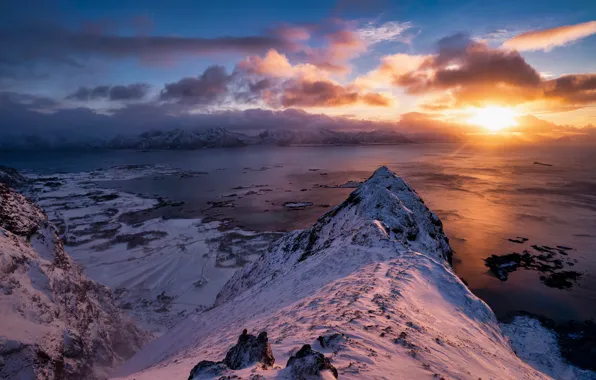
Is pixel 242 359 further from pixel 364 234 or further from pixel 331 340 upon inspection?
pixel 364 234

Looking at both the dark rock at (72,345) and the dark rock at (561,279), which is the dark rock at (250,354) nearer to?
the dark rock at (72,345)

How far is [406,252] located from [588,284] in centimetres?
2804

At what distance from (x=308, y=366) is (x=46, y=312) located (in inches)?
667

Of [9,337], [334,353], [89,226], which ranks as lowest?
[89,226]

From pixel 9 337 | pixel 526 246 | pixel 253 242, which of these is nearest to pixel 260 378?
pixel 9 337

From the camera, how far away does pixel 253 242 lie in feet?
150

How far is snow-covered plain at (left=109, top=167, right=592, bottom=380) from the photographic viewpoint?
9086 mm

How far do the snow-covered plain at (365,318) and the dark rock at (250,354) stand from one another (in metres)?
0.40

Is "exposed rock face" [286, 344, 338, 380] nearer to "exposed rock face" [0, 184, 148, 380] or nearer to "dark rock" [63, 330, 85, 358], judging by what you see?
"exposed rock face" [0, 184, 148, 380]

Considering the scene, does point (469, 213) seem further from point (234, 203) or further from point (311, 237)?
point (234, 203)

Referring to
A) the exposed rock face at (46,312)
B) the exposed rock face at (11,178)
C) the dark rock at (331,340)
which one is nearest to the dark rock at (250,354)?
the dark rock at (331,340)

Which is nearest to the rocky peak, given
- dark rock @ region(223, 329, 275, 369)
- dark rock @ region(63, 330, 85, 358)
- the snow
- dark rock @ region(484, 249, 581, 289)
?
the snow

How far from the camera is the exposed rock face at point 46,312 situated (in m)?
13.8

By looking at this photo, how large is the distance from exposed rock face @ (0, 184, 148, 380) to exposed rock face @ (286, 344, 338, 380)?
14.0 m
